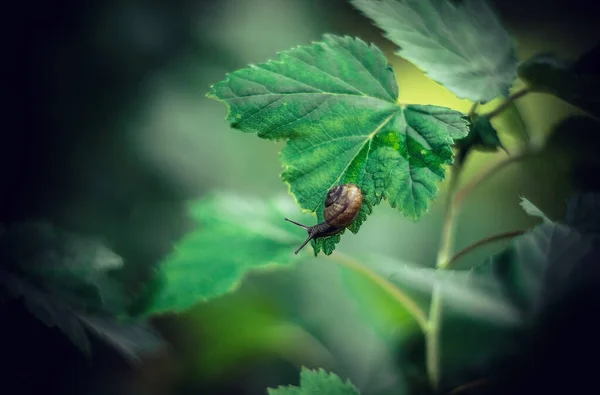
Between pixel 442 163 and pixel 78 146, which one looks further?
pixel 78 146

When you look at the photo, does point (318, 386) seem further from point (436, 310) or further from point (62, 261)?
point (62, 261)

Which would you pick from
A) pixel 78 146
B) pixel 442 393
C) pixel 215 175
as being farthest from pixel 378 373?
pixel 78 146

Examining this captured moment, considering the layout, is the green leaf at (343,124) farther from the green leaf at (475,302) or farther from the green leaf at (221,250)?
the green leaf at (221,250)

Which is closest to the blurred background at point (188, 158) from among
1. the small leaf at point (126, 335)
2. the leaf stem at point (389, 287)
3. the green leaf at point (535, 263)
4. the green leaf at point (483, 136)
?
the leaf stem at point (389, 287)

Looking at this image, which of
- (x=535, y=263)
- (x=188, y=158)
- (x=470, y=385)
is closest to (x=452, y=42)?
(x=535, y=263)

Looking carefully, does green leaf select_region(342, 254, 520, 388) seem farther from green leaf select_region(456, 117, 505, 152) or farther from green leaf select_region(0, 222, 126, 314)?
green leaf select_region(0, 222, 126, 314)

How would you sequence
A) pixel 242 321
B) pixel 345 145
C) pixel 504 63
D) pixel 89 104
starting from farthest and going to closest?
pixel 89 104, pixel 242 321, pixel 504 63, pixel 345 145

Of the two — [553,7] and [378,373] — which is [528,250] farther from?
[553,7]
